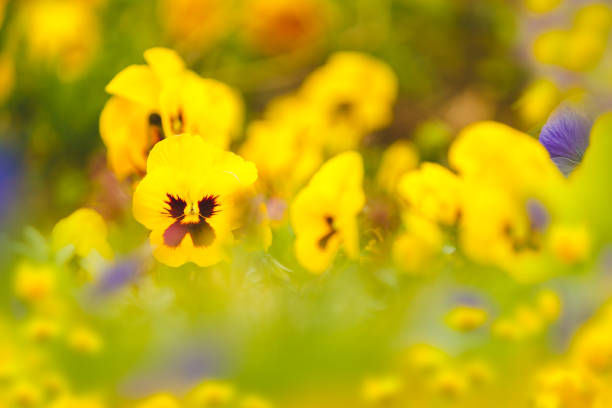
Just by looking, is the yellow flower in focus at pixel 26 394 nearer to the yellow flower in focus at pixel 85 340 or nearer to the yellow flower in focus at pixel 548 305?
the yellow flower in focus at pixel 85 340

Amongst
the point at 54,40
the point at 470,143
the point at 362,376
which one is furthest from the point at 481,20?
the point at 362,376

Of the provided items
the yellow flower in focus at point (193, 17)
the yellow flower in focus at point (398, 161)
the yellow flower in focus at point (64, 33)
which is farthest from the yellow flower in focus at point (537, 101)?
the yellow flower in focus at point (193, 17)

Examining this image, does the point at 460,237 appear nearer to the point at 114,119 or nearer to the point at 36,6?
the point at 114,119

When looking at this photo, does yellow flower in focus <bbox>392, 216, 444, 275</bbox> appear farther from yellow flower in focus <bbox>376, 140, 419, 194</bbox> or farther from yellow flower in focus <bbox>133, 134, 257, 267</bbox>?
yellow flower in focus <bbox>376, 140, 419, 194</bbox>

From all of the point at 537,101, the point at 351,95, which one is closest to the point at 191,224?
the point at 537,101

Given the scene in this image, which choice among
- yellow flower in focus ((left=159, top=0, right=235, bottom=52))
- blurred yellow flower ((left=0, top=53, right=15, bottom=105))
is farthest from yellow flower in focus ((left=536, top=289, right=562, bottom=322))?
yellow flower in focus ((left=159, top=0, right=235, bottom=52))
